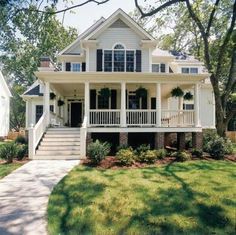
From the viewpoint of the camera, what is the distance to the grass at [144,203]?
644 cm

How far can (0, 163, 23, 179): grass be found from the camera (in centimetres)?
1130

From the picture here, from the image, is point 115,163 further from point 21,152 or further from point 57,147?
point 21,152

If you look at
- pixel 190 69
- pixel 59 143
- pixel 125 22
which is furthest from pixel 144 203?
pixel 190 69

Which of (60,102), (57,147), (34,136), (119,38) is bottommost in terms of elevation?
(57,147)

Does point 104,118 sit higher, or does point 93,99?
point 93,99

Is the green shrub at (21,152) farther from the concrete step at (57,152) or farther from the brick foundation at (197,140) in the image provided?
the brick foundation at (197,140)

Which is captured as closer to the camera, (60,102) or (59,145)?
(59,145)

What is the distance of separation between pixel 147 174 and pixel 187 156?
11.6ft

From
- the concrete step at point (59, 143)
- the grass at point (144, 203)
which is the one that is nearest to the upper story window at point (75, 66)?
the concrete step at point (59, 143)

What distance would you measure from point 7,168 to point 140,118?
311 inches

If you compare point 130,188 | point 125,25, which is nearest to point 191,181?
point 130,188

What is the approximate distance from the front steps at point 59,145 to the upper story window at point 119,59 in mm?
4721

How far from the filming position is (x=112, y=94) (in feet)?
66.4

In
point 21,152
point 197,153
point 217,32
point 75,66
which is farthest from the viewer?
point 217,32
